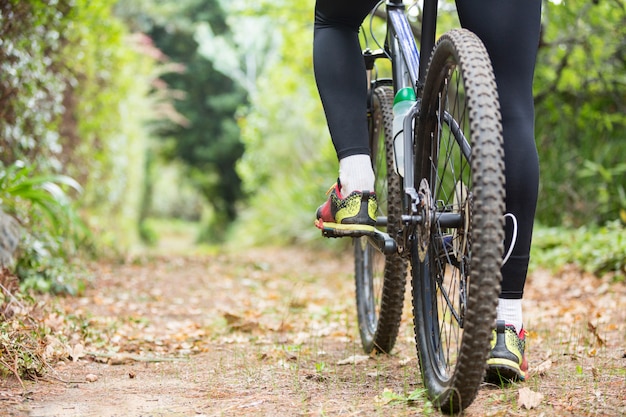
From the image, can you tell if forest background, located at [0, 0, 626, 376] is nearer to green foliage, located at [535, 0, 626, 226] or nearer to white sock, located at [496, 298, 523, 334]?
green foliage, located at [535, 0, 626, 226]

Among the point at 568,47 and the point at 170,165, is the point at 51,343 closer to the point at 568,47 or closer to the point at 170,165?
the point at 568,47

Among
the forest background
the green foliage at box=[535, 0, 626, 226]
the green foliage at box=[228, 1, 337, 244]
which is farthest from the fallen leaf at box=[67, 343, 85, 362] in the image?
the green foliage at box=[228, 1, 337, 244]

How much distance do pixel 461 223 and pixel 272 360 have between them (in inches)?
36.4

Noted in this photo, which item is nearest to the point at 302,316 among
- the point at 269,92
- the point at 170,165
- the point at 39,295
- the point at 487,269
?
the point at 39,295

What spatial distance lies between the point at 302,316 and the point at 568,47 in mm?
3405

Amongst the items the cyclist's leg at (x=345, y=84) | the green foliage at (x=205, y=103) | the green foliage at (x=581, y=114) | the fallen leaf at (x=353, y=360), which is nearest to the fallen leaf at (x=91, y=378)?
the fallen leaf at (x=353, y=360)

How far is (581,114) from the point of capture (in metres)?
5.81

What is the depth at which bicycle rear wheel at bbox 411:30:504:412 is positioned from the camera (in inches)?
52.4

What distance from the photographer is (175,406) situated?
1615 millimetres

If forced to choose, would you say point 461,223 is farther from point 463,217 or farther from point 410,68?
point 410,68

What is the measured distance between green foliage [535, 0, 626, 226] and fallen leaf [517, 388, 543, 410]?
379 centimetres

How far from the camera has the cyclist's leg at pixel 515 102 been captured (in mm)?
1628

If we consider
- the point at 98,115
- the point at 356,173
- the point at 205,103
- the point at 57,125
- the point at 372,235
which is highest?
the point at 205,103

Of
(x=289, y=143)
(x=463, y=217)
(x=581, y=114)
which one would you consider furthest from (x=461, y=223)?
(x=289, y=143)
